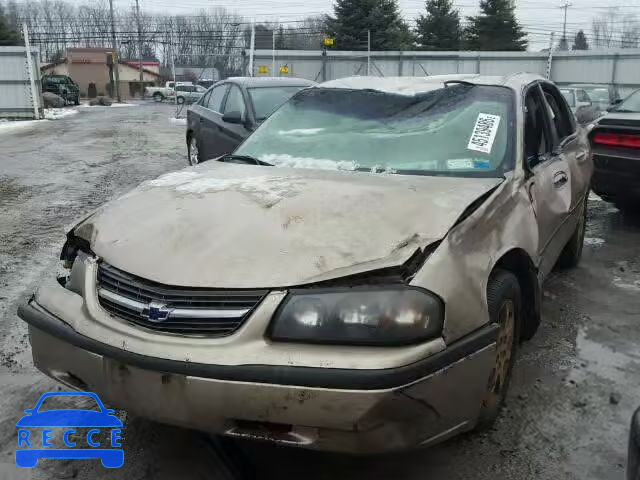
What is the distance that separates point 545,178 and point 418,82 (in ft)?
3.26

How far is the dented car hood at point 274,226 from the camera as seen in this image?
2166 mm

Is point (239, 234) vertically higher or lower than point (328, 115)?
lower

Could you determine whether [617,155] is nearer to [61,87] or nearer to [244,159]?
[244,159]

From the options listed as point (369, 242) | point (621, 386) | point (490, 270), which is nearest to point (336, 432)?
point (369, 242)

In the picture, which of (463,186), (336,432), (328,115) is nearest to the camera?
(336,432)

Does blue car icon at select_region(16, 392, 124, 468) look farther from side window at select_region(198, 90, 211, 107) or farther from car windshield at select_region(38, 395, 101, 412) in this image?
side window at select_region(198, 90, 211, 107)

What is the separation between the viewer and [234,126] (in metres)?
7.82

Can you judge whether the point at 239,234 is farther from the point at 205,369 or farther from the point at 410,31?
the point at 410,31

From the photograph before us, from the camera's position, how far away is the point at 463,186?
282cm

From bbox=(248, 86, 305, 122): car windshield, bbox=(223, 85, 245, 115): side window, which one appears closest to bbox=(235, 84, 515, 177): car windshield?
bbox=(248, 86, 305, 122): car windshield

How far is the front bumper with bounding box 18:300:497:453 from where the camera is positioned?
194cm

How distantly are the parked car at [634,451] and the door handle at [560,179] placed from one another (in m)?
2.09

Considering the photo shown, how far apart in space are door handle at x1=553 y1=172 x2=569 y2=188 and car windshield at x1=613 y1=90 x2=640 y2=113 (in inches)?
135

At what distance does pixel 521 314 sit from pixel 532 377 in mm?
440
